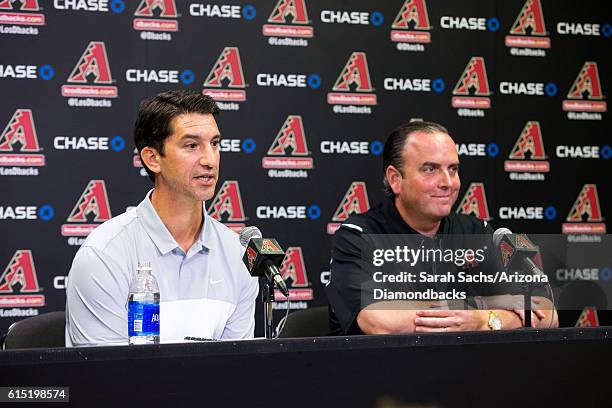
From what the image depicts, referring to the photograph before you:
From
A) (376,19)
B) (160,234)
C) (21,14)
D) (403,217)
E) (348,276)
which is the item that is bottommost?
(348,276)

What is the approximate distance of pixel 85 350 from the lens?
56.5 inches

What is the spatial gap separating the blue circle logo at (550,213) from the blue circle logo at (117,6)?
110 inches

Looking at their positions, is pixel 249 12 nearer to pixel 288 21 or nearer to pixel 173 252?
pixel 288 21

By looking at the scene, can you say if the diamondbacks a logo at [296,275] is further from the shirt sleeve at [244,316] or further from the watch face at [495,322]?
the watch face at [495,322]

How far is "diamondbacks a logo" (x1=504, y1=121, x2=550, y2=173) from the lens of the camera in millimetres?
5004

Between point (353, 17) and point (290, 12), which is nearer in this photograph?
point (290, 12)

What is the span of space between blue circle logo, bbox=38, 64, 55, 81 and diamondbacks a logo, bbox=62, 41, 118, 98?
91 millimetres

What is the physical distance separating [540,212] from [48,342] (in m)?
3.30

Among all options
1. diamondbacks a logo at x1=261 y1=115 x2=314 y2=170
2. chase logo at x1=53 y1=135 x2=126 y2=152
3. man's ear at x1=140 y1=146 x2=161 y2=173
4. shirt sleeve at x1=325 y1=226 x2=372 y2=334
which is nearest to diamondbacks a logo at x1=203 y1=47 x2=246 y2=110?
diamondbacks a logo at x1=261 y1=115 x2=314 y2=170

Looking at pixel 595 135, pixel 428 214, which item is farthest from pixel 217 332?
pixel 595 135

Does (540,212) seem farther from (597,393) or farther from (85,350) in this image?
(85,350)

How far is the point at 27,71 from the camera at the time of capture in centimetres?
432

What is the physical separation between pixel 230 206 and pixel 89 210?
2.53ft

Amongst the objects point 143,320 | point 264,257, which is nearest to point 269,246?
point 264,257
